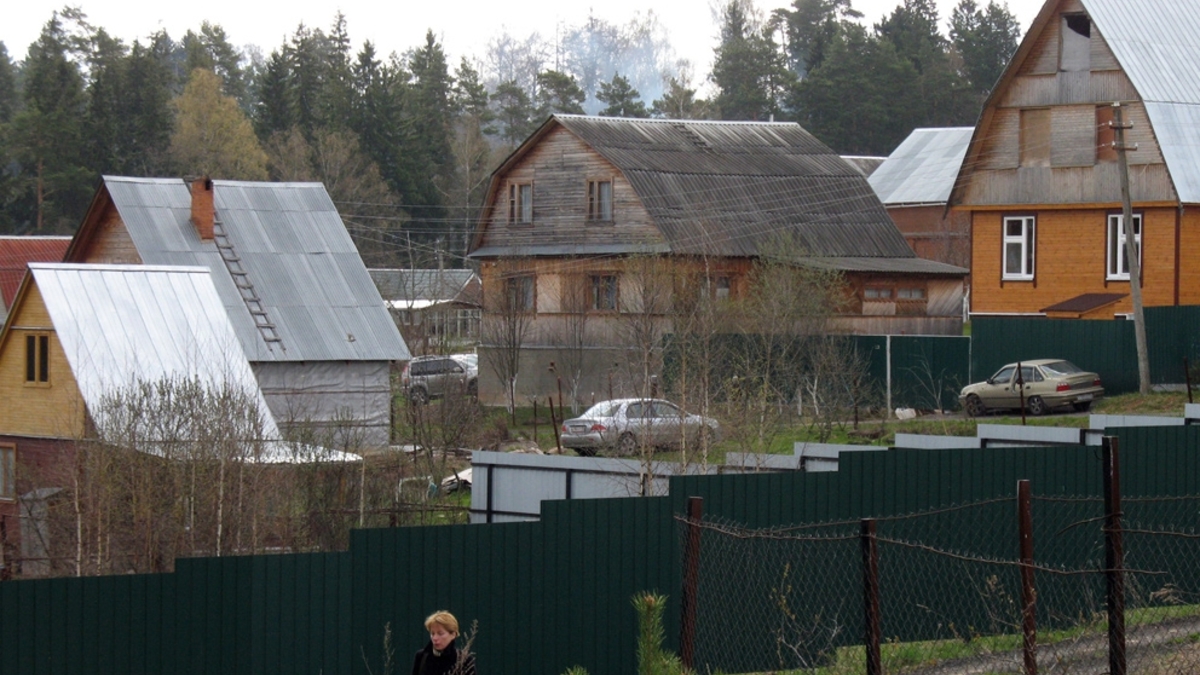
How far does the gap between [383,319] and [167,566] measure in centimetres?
1783

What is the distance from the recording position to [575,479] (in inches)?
757

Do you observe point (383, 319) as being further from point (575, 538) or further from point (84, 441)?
point (575, 538)

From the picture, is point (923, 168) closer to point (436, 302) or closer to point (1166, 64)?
point (436, 302)

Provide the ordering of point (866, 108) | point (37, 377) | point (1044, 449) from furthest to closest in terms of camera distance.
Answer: point (866, 108)
point (37, 377)
point (1044, 449)

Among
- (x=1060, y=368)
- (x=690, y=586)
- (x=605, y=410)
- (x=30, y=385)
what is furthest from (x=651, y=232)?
(x=690, y=586)

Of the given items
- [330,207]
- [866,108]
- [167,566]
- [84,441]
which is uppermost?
[866,108]

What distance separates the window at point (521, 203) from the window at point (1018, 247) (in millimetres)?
14165

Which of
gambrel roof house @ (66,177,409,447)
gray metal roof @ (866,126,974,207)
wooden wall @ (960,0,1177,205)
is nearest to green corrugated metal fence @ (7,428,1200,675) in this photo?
gambrel roof house @ (66,177,409,447)

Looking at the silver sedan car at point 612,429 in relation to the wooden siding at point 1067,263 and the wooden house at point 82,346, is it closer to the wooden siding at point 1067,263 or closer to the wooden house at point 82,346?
the wooden house at point 82,346

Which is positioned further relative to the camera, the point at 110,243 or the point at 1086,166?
the point at 110,243

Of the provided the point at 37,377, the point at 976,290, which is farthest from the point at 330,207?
the point at 976,290

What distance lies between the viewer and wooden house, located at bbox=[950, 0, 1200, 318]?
33219 millimetres

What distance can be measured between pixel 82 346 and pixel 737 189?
70.9ft

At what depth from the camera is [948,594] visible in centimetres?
1318
